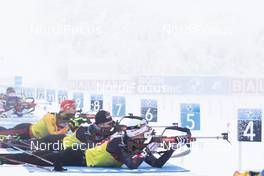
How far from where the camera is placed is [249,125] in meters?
3.66

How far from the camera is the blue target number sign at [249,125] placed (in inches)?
144

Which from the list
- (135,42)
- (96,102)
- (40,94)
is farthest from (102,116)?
(135,42)

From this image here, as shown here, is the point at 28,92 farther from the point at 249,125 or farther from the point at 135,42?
the point at 249,125

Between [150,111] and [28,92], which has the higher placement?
[28,92]

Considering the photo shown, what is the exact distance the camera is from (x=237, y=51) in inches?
142

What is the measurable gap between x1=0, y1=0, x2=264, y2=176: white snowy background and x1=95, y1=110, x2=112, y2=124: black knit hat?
0.20 m

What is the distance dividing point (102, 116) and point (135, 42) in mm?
515

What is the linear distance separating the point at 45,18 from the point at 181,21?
2.79 feet

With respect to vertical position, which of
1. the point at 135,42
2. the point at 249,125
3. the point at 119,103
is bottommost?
the point at 249,125

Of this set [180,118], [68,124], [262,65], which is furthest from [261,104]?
[68,124]

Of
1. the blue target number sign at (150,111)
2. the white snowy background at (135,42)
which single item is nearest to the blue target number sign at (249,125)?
the white snowy background at (135,42)

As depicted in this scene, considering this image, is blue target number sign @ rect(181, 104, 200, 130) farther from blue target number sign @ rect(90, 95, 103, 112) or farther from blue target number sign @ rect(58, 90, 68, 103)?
blue target number sign @ rect(58, 90, 68, 103)

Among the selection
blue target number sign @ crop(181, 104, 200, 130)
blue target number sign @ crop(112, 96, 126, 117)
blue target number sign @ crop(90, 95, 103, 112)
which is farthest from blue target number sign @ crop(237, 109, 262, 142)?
blue target number sign @ crop(90, 95, 103, 112)

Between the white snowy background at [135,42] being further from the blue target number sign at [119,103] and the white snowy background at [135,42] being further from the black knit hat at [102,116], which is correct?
the black knit hat at [102,116]
